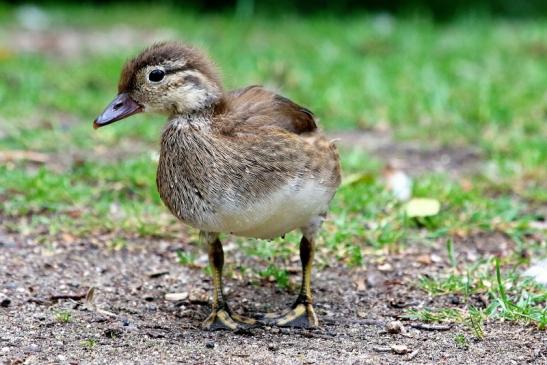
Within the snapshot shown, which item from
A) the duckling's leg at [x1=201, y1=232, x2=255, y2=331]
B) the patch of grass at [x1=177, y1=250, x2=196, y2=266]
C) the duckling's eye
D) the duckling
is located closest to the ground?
the patch of grass at [x1=177, y1=250, x2=196, y2=266]

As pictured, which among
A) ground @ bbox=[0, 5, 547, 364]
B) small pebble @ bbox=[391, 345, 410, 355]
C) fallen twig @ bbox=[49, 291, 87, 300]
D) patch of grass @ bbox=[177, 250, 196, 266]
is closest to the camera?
small pebble @ bbox=[391, 345, 410, 355]

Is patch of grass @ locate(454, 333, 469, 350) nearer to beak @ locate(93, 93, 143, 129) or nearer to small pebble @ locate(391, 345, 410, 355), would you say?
small pebble @ locate(391, 345, 410, 355)

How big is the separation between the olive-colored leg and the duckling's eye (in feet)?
3.32

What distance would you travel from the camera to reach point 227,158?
440 cm

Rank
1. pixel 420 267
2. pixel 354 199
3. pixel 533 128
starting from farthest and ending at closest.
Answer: pixel 533 128, pixel 354 199, pixel 420 267

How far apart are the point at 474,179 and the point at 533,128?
3.81 ft

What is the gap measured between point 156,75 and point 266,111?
1.70 ft

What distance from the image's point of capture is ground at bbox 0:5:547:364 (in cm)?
444

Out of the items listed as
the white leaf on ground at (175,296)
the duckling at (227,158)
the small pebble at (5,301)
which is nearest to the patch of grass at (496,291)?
the duckling at (227,158)

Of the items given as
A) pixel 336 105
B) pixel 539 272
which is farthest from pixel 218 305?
pixel 336 105

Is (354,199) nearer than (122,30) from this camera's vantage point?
Yes

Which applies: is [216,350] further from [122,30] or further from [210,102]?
[122,30]

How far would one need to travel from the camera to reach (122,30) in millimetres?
11820

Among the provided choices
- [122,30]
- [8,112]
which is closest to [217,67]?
[8,112]
